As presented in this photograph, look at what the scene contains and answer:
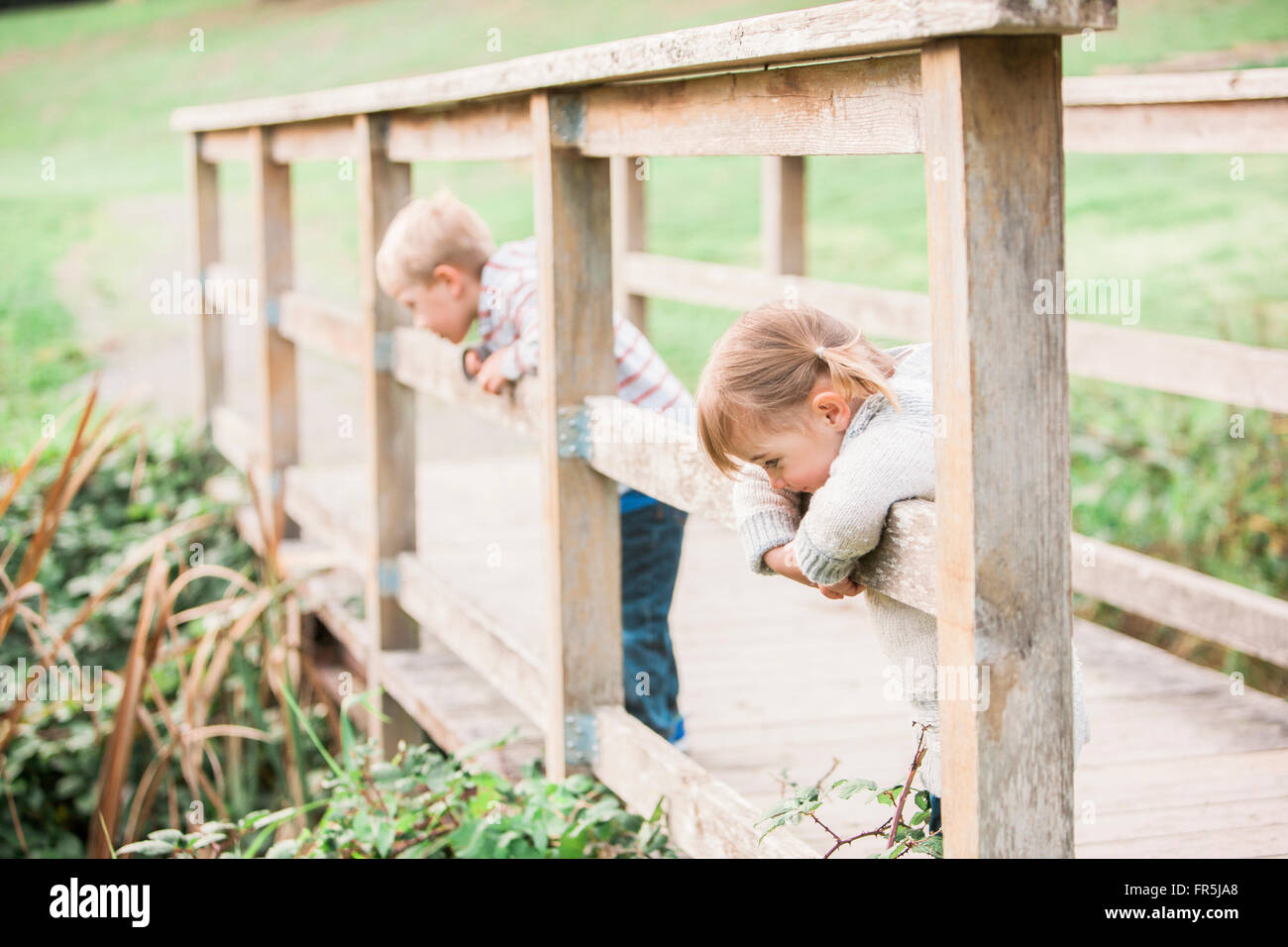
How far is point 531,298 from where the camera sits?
3.33 metres

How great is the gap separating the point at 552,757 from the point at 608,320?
2.99ft

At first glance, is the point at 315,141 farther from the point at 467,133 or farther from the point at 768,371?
the point at 768,371

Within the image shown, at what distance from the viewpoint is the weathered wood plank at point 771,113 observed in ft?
5.95

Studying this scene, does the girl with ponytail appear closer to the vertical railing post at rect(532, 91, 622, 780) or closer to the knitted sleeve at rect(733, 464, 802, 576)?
the knitted sleeve at rect(733, 464, 802, 576)

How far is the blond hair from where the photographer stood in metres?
3.49

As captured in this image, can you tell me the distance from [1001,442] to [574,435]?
1.42 m

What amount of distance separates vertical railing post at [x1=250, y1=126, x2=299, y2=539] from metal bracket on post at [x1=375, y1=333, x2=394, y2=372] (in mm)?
1353

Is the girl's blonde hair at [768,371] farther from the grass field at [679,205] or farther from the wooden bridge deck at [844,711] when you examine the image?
the grass field at [679,205]

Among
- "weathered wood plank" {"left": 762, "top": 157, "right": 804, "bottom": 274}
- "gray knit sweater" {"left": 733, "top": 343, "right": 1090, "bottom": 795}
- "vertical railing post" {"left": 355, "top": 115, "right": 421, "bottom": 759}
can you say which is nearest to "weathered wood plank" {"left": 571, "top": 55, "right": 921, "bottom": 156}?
"gray knit sweater" {"left": 733, "top": 343, "right": 1090, "bottom": 795}

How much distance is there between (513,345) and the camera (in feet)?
10.8

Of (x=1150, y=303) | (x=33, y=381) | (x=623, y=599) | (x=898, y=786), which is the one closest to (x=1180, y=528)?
(x=623, y=599)
